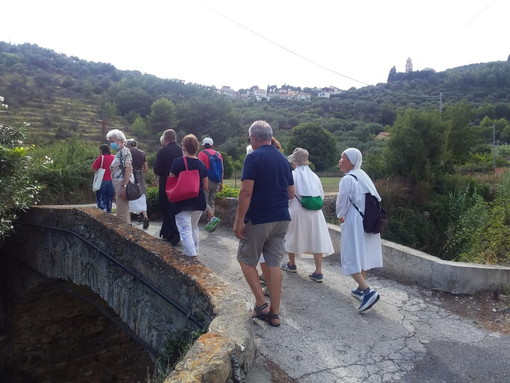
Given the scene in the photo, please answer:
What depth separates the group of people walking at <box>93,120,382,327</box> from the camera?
12.3 feet

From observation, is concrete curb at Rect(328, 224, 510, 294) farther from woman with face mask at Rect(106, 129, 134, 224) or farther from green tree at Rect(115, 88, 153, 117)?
green tree at Rect(115, 88, 153, 117)

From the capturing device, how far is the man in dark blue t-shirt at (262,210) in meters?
3.69

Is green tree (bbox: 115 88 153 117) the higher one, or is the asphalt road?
green tree (bbox: 115 88 153 117)

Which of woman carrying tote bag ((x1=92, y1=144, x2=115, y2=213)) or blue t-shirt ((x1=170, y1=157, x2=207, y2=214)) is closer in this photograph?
blue t-shirt ((x1=170, y1=157, x2=207, y2=214))

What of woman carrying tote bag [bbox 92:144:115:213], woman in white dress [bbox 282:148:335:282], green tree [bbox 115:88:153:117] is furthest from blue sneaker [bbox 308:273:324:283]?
green tree [bbox 115:88:153:117]

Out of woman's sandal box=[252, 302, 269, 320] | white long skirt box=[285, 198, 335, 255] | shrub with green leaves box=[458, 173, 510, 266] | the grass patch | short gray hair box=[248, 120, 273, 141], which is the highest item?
short gray hair box=[248, 120, 273, 141]

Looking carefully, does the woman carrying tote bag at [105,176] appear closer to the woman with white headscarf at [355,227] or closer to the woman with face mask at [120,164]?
the woman with face mask at [120,164]

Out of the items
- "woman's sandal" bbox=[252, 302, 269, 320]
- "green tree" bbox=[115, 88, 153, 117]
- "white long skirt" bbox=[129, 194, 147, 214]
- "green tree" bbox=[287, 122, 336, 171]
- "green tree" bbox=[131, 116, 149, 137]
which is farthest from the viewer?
"green tree" bbox=[115, 88, 153, 117]

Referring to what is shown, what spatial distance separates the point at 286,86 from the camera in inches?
5157

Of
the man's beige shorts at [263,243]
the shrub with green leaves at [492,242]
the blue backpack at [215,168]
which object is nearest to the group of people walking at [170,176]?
the blue backpack at [215,168]

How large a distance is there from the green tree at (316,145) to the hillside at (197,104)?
6904 mm

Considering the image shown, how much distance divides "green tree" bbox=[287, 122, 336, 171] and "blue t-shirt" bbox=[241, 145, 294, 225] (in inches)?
868

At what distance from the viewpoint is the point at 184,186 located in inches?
197

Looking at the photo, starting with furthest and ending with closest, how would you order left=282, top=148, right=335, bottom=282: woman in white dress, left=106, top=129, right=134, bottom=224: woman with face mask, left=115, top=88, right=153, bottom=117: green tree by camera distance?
left=115, top=88, right=153, bottom=117: green tree, left=106, top=129, right=134, bottom=224: woman with face mask, left=282, top=148, right=335, bottom=282: woman in white dress
